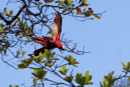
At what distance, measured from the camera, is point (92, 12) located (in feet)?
7.94

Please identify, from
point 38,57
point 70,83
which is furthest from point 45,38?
point 70,83

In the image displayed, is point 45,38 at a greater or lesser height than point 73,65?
greater

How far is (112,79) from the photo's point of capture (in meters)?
1.19

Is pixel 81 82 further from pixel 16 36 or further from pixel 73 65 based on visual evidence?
pixel 16 36

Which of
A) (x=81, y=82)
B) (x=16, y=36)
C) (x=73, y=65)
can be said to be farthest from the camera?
(x=16, y=36)

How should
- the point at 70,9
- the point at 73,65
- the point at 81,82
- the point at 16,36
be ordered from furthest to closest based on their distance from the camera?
the point at 16,36
the point at 70,9
the point at 73,65
the point at 81,82

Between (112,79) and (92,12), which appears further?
(92,12)

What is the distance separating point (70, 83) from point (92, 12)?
1439mm

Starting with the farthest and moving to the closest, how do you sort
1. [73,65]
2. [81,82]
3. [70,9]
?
[70,9] < [73,65] < [81,82]

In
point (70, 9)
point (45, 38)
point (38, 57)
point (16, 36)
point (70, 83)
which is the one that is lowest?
point (70, 83)

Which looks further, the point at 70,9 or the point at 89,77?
the point at 70,9

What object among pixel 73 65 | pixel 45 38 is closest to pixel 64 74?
pixel 73 65

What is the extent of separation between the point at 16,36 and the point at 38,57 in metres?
1.46

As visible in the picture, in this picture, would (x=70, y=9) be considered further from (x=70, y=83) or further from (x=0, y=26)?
(x=70, y=83)
